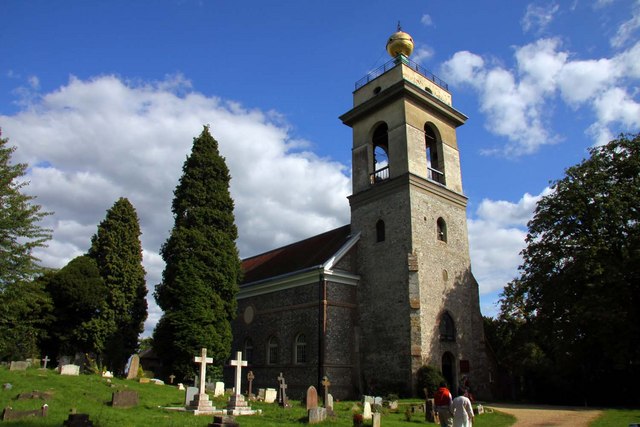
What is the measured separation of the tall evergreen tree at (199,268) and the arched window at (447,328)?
411 inches

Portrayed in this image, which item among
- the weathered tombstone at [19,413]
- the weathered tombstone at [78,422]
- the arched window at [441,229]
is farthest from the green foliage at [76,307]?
the arched window at [441,229]

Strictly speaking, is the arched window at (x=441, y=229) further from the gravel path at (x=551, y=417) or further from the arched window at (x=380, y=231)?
the gravel path at (x=551, y=417)

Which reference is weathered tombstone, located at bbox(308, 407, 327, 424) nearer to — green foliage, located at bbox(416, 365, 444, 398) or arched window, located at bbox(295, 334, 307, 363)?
green foliage, located at bbox(416, 365, 444, 398)

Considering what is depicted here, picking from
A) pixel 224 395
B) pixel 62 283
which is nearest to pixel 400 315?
pixel 224 395

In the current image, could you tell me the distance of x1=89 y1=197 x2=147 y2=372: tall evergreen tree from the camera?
2303cm

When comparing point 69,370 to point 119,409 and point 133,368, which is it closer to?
point 133,368

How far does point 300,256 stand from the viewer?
1246 inches

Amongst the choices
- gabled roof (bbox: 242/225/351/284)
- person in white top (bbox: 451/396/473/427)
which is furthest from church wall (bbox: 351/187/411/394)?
person in white top (bbox: 451/396/473/427)

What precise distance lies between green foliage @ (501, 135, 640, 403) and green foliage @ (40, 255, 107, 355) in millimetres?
20705

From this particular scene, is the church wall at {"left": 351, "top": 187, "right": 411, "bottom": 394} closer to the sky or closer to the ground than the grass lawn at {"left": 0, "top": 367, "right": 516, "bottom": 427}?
closer to the sky

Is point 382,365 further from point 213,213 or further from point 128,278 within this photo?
point 128,278

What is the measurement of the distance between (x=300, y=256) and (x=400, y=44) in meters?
14.4

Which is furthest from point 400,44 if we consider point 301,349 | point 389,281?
point 301,349

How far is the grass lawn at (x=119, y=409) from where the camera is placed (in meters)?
12.2
